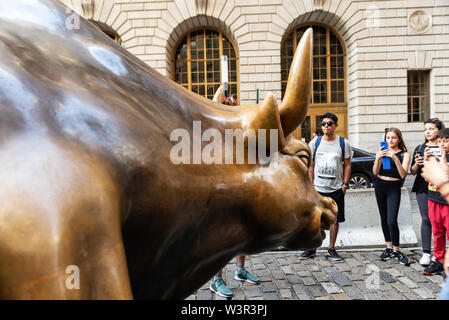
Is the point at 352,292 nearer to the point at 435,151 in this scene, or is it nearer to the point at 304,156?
the point at 435,151

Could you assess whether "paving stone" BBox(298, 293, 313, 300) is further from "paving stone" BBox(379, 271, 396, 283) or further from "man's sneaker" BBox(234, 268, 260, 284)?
"paving stone" BBox(379, 271, 396, 283)

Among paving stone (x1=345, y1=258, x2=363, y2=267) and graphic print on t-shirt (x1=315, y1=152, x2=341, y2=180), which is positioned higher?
graphic print on t-shirt (x1=315, y1=152, x2=341, y2=180)

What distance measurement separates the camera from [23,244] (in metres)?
0.65

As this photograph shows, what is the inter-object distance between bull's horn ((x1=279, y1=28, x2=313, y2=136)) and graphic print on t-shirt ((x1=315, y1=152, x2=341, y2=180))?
4284 millimetres

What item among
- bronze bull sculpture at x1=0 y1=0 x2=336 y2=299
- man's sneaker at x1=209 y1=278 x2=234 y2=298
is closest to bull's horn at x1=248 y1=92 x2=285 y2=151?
bronze bull sculpture at x1=0 y1=0 x2=336 y2=299

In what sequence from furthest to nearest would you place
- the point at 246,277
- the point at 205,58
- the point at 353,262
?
1. the point at 205,58
2. the point at 353,262
3. the point at 246,277

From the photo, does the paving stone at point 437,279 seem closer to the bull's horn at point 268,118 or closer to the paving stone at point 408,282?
the paving stone at point 408,282

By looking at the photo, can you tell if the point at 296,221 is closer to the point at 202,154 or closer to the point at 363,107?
the point at 202,154

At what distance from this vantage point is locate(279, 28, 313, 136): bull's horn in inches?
45.8

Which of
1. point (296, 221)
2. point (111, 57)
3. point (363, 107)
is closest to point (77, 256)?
point (111, 57)

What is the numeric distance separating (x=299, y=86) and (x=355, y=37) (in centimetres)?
1836

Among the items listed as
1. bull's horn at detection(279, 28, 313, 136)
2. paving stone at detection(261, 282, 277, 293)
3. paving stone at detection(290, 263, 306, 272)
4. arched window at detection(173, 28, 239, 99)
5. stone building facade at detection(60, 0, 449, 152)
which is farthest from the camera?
arched window at detection(173, 28, 239, 99)

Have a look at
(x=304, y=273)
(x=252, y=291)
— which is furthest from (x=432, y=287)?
(x=252, y=291)

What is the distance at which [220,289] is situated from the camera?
4.04 meters
